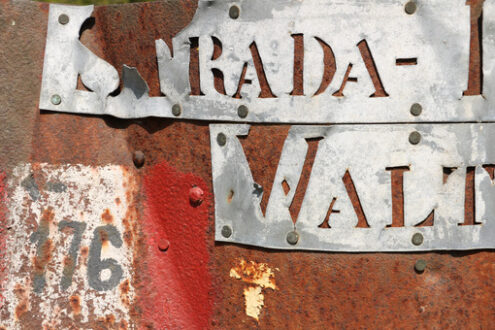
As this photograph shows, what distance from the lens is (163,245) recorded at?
51.3 inches

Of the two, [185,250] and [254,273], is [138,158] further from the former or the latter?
[254,273]

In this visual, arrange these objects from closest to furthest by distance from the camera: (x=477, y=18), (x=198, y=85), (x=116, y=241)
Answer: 1. (x=477, y=18)
2. (x=198, y=85)
3. (x=116, y=241)

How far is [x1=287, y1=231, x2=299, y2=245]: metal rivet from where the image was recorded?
1.15 meters

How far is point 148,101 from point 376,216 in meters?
0.50

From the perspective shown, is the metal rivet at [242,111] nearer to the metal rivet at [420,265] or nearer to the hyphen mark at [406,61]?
the hyphen mark at [406,61]

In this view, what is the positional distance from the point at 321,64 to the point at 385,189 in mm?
246

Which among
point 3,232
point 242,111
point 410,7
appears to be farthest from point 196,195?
point 410,7

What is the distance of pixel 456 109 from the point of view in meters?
1.08

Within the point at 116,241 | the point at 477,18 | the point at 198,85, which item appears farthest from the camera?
the point at 116,241

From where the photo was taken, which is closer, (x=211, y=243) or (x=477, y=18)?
(x=477, y=18)

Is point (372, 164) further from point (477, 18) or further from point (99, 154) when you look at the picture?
point (99, 154)

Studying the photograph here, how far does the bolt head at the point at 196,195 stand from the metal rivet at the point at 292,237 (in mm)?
200

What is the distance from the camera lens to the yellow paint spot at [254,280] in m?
1.18

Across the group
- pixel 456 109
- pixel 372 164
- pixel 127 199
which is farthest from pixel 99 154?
pixel 456 109
